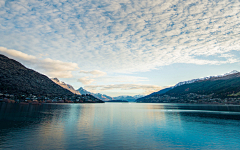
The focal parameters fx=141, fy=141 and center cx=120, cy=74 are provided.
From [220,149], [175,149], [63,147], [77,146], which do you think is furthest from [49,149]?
[220,149]

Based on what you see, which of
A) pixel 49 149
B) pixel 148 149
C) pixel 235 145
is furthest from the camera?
pixel 235 145

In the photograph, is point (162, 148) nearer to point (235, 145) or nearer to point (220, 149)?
point (220, 149)

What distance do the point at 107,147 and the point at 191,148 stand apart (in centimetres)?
1985

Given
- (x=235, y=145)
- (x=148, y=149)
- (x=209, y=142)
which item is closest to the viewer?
(x=148, y=149)

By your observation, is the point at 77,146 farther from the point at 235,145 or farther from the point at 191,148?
the point at 235,145

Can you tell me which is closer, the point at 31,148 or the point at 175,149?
the point at 31,148

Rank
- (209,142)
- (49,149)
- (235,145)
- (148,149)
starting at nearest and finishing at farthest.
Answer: (49,149) < (148,149) < (235,145) < (209,142)

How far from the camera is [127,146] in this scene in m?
33.5

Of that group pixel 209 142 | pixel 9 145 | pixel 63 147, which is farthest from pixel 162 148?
pixel 9 145

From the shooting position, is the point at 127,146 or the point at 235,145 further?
the point at 235,145

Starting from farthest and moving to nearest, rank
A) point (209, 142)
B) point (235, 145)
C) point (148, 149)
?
point (209, 142) < point (235, 145) < point (148, 149)

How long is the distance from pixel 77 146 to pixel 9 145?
14665 mm

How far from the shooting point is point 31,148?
29969 millimetres

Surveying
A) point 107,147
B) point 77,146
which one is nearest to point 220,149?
point 107,147
